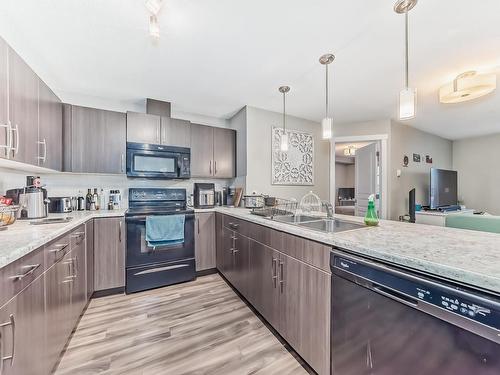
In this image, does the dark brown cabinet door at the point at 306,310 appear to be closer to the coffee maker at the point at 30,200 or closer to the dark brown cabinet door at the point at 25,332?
the dark brown cabinet door at the point at 25,332

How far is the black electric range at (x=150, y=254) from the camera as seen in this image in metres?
2.41

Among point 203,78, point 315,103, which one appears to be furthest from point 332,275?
point 315,103

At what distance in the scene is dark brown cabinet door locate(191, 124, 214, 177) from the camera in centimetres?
312

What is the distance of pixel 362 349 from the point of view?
102 centimetres

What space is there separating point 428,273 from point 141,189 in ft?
9.93

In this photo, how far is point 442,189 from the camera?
433 centimetres

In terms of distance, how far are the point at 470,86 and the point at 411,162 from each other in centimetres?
220

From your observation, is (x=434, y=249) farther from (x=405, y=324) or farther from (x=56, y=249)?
(x=56, y=249)

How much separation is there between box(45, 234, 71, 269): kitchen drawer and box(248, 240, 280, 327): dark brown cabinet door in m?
1.44

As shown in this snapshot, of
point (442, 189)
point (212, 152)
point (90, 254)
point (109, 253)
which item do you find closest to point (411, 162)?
point (442, 189)

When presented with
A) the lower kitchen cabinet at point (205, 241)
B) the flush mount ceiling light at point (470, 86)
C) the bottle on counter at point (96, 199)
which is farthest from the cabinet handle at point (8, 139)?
the flush mount ceiling light at point (470, 86)

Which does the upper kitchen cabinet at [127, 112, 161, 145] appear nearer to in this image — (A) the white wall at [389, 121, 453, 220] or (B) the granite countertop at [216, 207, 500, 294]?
(B) the granite countertop at [216, 207, 500, 294]

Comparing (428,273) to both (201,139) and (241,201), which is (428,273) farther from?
(201,139)

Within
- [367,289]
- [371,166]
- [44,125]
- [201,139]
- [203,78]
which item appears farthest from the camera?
[371,166]
